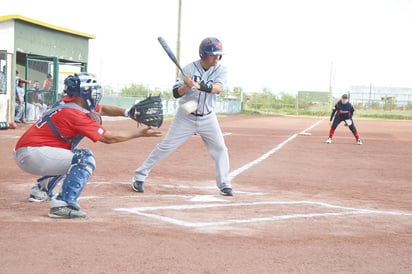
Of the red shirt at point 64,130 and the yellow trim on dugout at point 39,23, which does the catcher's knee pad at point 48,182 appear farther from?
the yellow trim on dugout at point 39,23

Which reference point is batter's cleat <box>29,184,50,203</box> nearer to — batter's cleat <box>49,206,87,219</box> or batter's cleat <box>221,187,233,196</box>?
batter's cleat <box>49,206,87,219</box>

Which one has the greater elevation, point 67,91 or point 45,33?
point 45,33

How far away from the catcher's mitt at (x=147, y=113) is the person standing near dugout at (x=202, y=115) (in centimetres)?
134

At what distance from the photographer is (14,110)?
22.4m

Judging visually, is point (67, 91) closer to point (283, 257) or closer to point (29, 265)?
point (29, 265)

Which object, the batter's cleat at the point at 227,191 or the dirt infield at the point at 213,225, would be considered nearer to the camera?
the dirt infield at the point at 213,225

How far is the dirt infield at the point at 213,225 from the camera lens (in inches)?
169

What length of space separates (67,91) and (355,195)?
4.40 m

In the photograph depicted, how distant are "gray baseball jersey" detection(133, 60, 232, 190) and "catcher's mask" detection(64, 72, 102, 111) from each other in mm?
1913

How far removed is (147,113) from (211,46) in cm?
179

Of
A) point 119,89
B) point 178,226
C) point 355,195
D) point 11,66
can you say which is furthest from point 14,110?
point 119,89

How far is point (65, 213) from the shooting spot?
Result: 5727 millimetres

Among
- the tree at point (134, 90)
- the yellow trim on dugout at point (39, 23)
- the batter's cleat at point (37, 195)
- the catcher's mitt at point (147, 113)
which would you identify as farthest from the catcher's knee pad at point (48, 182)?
the tree at point (134, 90)

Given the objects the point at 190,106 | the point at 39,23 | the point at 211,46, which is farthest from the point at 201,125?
the point at 39,23
